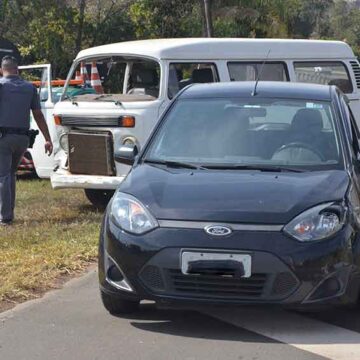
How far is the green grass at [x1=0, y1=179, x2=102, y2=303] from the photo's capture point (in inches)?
249

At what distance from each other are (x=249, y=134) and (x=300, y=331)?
5.23 feet

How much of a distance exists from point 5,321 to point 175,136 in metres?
1.88

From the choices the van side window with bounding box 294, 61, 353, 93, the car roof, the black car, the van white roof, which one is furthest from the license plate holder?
the van side window with bounding box 294, 61, 353, 93

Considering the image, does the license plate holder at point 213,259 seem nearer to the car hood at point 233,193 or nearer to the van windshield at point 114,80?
the car hood at point 233,193

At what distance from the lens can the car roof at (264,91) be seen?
20.3 feet

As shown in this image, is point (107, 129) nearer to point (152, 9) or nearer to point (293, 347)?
point (293, 347)

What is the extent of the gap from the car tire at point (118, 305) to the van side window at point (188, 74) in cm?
409

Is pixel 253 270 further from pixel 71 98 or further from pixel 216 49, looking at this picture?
pixel 71 98

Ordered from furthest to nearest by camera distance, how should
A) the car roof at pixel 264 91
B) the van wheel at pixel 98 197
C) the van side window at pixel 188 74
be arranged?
1. the van wheel at pixel 98 197
2. the van side window at pixel 188 74
3. the car roof at pixel 264 91

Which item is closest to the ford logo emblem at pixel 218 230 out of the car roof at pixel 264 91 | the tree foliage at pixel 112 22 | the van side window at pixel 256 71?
the car roof at pixel 264 91

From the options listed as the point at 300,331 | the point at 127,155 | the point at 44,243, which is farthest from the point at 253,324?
the point at 44,243

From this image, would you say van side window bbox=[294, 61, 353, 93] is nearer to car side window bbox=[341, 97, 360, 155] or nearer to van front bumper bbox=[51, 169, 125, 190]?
van front bumper bbox=[51, 169, 125, 190]

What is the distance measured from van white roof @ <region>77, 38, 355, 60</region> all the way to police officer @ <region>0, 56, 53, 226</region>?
1.32 m

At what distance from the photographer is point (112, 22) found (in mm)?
24422
